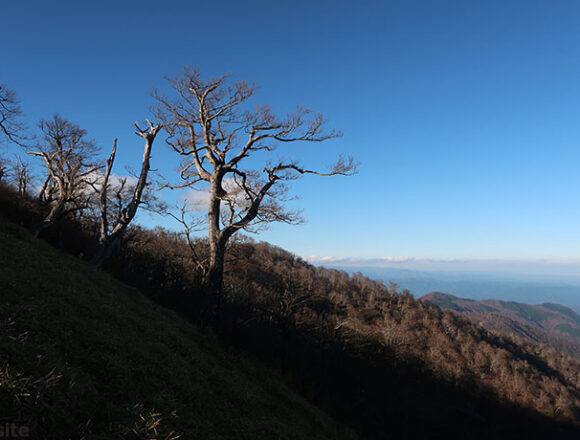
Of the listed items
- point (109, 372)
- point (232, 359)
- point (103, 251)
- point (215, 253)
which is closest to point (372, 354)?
point (215, 253)

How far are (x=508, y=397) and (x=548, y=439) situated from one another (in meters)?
21.5

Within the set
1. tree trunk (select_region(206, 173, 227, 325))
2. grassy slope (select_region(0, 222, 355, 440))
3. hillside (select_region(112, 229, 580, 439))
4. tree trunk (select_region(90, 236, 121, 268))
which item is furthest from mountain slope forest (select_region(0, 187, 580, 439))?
tree trunk (select_region(90, 236, 121, 268))

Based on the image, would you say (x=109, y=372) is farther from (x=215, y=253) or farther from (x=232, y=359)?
(x=215, y=253)

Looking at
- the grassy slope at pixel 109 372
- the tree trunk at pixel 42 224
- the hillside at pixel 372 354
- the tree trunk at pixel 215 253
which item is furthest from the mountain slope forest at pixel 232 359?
the tree trunk at pixel 42 224

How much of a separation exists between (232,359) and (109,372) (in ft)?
19.2

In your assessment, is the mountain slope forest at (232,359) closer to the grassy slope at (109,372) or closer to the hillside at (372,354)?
the grassy slope at (109,372)

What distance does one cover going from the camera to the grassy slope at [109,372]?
3.72m

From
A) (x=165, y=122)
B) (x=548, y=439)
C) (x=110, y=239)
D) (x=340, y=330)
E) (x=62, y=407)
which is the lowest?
(x=548, y=439)

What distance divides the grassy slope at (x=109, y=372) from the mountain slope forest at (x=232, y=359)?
4 cm

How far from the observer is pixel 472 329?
146 m

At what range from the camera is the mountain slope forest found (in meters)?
5.03

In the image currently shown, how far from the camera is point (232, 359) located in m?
10.4

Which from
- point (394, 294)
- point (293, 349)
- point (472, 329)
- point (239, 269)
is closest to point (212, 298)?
point (293, 349)

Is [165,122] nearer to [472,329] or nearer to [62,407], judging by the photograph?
[62,407]
